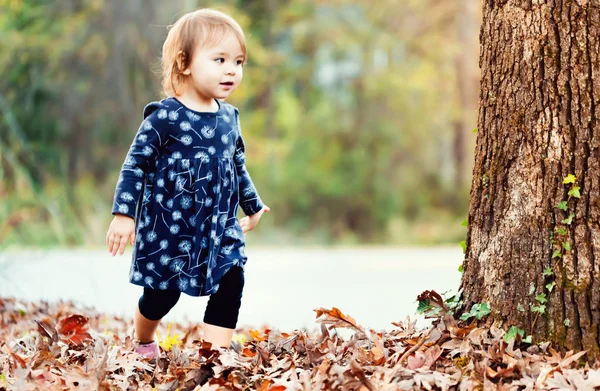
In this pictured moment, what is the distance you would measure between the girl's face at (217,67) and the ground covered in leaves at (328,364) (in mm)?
1089

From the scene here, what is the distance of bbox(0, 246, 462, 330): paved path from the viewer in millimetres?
7121

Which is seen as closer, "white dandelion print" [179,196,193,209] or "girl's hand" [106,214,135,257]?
"girl's hand" [106,214,135,257]

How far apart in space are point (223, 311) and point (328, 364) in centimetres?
85

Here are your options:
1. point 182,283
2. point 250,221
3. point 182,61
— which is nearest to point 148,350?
point 182,283

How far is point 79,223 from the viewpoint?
46.3ft

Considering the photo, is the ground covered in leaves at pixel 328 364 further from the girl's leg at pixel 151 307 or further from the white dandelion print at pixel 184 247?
the white dandelion print at pixel 184 247

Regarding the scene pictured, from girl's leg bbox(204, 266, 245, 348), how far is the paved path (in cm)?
218

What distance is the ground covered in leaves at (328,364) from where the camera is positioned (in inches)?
114

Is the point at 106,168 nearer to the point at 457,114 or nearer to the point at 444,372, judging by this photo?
the point at 457,114

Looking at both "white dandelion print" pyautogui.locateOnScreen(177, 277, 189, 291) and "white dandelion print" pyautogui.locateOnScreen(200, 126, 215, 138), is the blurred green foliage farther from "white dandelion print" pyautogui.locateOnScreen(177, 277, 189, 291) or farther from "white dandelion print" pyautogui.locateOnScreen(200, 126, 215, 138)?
"white dandelion print" pyautogui.locateOnScreen(177, 277, 189, 291)

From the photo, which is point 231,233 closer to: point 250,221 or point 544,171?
point 250,221

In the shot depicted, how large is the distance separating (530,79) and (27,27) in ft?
44.4

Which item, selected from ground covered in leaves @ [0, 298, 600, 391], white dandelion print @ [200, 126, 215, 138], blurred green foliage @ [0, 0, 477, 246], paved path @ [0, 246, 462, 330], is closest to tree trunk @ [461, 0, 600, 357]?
ground covered in leaves @ [0, 298, 600, 391]

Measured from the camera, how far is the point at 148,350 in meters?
3.84
